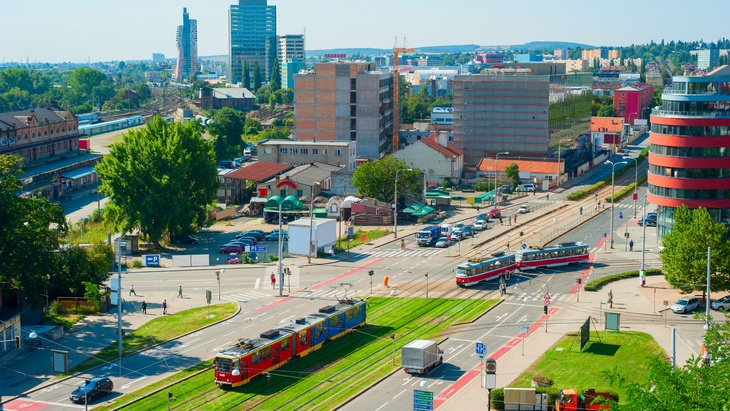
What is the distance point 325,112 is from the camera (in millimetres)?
186125

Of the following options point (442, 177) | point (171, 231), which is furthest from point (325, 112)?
point (171, 231)

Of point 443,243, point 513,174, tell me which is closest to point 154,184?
point 443,243

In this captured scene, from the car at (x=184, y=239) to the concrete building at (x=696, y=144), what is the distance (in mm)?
56038

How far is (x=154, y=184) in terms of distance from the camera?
111562mm

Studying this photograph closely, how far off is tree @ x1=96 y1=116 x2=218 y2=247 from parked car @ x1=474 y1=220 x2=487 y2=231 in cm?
3501

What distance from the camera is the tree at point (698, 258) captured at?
78562 millimetres

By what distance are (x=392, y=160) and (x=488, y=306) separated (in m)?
58.9

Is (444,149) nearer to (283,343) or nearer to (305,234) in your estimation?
(305,234)

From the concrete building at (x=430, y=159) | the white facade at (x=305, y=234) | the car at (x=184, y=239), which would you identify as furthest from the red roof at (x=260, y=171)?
the white facade at (x=305, y=234)

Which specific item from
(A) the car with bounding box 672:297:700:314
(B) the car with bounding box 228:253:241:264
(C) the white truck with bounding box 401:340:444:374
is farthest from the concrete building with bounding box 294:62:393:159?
(C) the white truck with bounding box 401:340:444:374

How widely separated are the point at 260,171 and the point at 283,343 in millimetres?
88536

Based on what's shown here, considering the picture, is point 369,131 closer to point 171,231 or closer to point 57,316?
point 171,231

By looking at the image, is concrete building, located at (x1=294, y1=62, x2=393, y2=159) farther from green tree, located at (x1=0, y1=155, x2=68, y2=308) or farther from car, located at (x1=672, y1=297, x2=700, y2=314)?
car, located at (x1=672, y1=297, x2=700, y2=314)

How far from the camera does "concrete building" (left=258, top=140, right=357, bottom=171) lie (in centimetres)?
16262
